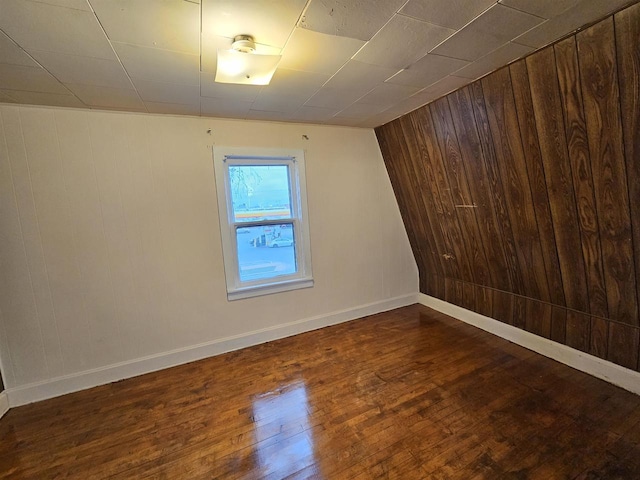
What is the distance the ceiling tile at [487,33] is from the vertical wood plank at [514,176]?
35cm

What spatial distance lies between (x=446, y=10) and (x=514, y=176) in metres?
1.34

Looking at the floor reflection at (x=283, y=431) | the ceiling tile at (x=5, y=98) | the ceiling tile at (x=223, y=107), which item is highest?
the ceiling tile at (x=223, y=107)

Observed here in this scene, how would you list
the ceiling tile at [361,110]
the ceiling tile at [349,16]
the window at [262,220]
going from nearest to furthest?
the ceiling tile at [349,16] < the ceiling tile at [361,110] < the window at [262,220]

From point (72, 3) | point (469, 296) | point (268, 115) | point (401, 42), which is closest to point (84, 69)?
point (72, 3)

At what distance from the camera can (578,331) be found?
2.29m

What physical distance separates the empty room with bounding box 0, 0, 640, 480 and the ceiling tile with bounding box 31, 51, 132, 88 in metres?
0.02

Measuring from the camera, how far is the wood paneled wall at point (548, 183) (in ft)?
4.95

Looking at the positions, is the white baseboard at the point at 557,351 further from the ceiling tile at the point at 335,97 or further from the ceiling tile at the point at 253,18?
the ceiling tile at the point at 253,18

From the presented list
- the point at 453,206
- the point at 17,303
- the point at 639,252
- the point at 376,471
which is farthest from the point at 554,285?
the point at 17,303

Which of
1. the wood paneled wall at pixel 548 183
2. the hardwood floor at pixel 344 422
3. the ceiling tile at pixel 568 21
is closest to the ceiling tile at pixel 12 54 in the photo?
the hardwood floor at pixel 344 422

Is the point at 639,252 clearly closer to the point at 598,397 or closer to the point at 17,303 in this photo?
the point at 598,397

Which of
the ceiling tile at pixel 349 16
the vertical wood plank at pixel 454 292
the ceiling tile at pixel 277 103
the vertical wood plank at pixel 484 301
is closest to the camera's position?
the ceiling tile at pixel 349 16

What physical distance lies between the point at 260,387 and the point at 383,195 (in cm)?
252

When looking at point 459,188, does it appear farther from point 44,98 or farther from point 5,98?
point 5,98
